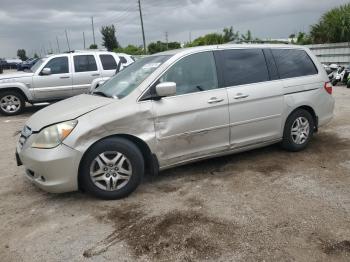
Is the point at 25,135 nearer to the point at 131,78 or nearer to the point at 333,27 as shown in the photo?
the point at 131,78

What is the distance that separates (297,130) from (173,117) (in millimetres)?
2185

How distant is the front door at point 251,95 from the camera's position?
482 cm

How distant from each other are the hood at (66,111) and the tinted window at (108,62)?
6884 mm

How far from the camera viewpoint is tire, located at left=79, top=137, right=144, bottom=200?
3977mm

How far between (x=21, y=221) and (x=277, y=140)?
3572 mm

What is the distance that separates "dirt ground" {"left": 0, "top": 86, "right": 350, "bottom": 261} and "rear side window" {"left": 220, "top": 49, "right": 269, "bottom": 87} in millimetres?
1185

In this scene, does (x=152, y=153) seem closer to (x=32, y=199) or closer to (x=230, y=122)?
(x=230, y=122)

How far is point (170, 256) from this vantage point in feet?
9.96

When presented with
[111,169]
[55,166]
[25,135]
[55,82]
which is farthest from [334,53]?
[55,166]

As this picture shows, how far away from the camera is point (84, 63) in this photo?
441 inches

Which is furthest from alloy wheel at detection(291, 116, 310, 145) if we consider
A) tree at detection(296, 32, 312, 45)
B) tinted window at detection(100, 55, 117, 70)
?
tree at detection(296, 32, 312, 45)

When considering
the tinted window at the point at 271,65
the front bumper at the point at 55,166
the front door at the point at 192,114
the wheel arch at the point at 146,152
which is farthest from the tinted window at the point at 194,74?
the front bumper at the point at 55,166

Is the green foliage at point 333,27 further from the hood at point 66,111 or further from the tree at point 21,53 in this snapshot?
the tree at point 21,53

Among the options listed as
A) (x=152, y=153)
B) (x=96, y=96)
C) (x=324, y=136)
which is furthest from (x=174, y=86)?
(x=324, y=136)
